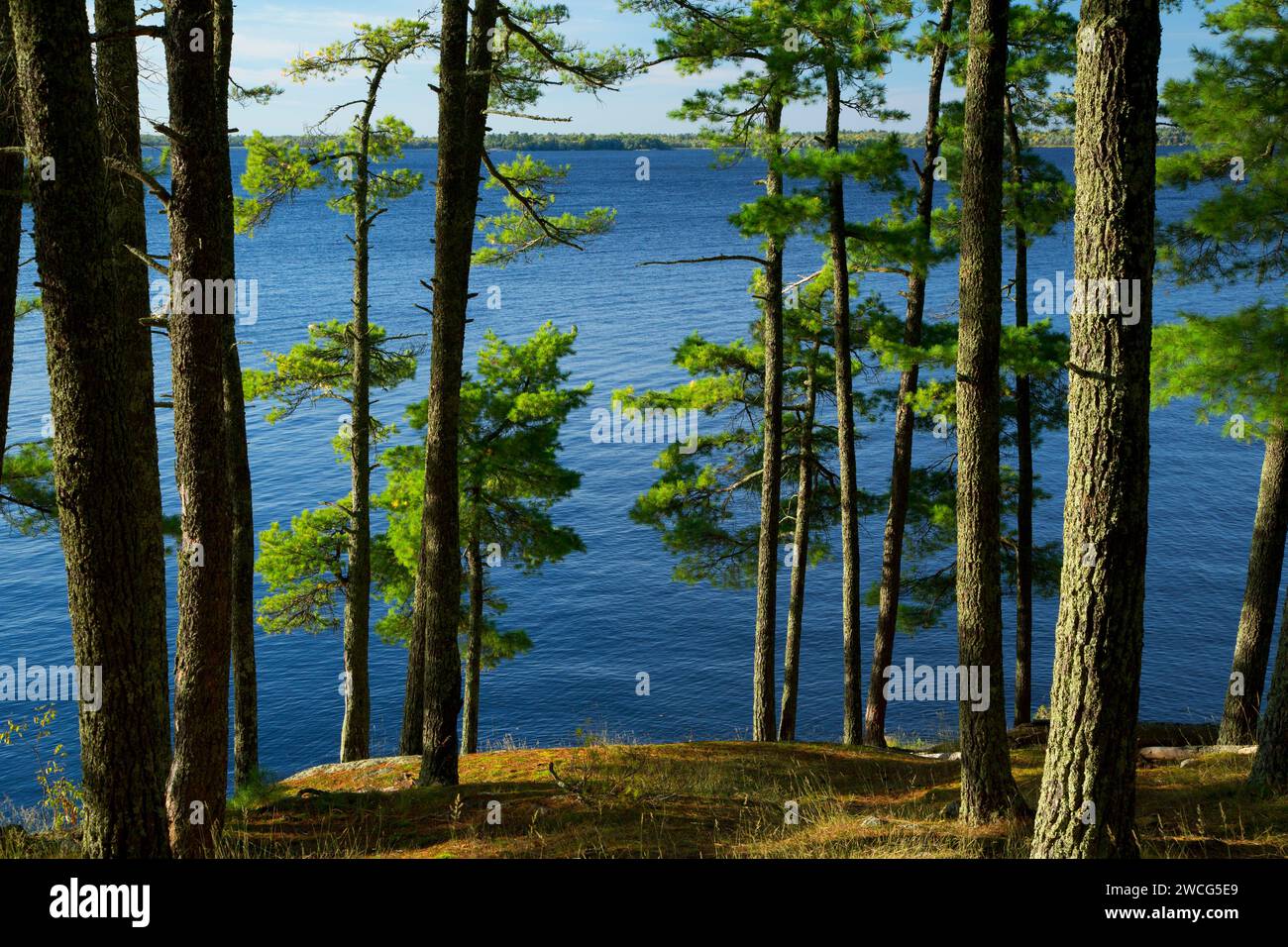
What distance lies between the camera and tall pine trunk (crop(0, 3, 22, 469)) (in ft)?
22.1

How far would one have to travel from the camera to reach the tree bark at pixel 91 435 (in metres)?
5.38

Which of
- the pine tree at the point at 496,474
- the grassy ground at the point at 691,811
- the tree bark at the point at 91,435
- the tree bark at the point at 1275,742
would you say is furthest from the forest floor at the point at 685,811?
the pine tree at the point at 496,474

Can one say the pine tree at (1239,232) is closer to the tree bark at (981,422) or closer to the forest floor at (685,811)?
the forest floor at (685,811)

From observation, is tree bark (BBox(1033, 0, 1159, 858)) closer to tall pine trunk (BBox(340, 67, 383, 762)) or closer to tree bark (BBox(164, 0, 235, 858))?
tree bark (BBox(164, 0, 235, 858))

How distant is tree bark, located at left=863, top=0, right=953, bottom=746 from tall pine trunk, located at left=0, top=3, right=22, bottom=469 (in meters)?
10.6

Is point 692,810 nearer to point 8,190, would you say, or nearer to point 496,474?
point 8,190

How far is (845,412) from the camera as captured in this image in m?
14.8

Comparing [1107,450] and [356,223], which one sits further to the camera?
[356,223]

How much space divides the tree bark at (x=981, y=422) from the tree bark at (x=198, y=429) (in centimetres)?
586

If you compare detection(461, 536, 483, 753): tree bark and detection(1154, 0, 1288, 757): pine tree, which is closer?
detection(1154, 0, 1288, 757): pine tree

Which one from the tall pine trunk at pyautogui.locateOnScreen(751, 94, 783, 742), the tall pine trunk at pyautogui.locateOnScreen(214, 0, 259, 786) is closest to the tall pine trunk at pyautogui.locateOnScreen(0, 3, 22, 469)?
the tall pine trunk at pyautogui.locateOnScreen(214, 0, 259, 786)

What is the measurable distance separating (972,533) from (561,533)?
10.7 metres

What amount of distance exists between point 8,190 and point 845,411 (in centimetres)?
1101

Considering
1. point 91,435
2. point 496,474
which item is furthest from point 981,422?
point 496,474
